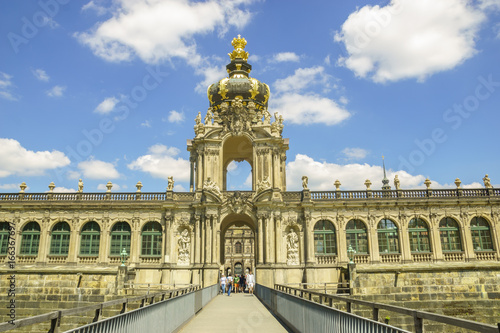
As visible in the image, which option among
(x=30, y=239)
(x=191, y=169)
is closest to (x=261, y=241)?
(x=191, y=169)

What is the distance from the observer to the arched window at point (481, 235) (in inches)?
1468

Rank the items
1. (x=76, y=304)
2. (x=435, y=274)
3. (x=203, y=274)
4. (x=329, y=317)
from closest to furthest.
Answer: (x=329, y=317) < (x=76, y=304) < (x=435, y=274) < (x=203, y=274)

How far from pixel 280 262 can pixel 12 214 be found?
2487cm

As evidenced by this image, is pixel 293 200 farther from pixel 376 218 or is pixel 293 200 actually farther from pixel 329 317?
pixel 329 317

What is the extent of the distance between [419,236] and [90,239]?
29.9 m

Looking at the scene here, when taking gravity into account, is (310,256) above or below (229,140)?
below

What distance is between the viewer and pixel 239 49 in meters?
46.7

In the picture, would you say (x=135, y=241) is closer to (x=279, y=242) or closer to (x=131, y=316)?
(x=279, y=242)

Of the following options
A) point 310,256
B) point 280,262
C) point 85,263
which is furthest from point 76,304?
point 310,256

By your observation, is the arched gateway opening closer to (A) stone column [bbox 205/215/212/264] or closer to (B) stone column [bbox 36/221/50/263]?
(A) stone column [bbox 205/215/212/264]

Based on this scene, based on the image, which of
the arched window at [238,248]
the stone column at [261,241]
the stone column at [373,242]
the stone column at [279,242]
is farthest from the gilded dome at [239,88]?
the arched window at [238,248]

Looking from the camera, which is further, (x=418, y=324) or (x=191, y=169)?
(x=191, y=169)

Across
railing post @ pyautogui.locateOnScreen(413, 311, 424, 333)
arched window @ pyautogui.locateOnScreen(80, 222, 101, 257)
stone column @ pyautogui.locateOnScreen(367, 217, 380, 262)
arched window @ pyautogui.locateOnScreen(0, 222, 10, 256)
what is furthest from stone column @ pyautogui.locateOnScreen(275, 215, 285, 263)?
railing post @ pyautogui.locateOnScreen(413, 311, 424, 333)

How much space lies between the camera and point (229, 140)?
40.7 m
